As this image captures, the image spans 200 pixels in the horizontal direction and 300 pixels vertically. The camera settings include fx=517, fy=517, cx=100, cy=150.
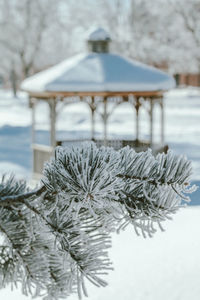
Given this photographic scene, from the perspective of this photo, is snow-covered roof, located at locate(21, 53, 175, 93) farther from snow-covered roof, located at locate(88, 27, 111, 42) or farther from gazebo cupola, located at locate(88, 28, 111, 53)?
snow-covered roof, located at locate(88, 27, 111, 42)

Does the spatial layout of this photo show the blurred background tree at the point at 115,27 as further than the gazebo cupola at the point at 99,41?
Yes

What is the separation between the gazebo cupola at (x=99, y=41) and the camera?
48.4 feet

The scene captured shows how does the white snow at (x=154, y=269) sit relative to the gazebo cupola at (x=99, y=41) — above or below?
below

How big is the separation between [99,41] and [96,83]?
2.29m

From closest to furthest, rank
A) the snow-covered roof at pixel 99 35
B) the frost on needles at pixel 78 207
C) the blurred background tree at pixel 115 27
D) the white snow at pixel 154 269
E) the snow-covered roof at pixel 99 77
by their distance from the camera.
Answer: the frost on needles at pixel 78 207 → the white snow at pixel 154 269 → the snow-covered roof at pixel 99 77 → the snow-covered roof at pixel 99 35 → the blurred background tree at pixel 115 27

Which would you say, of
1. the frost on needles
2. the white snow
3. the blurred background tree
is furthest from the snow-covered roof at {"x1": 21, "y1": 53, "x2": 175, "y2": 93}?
the blurred background tree

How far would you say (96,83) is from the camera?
13141mm

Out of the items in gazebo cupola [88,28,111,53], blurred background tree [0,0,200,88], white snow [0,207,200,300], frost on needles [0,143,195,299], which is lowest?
white snow [0,207,200,300]

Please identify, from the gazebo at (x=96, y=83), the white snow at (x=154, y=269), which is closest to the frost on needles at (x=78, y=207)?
the white snow at (x=154, y=269)

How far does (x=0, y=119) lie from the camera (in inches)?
1249

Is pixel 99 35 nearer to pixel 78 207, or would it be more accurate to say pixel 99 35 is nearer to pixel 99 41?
pixel 99 41

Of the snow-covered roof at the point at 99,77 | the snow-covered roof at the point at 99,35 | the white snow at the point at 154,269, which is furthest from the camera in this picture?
the snow-covered roof at the point at 99,35

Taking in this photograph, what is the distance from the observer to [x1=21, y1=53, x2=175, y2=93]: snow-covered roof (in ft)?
43.1

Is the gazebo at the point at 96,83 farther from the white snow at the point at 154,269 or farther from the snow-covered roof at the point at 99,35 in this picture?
the white snow at the point at 154,269
